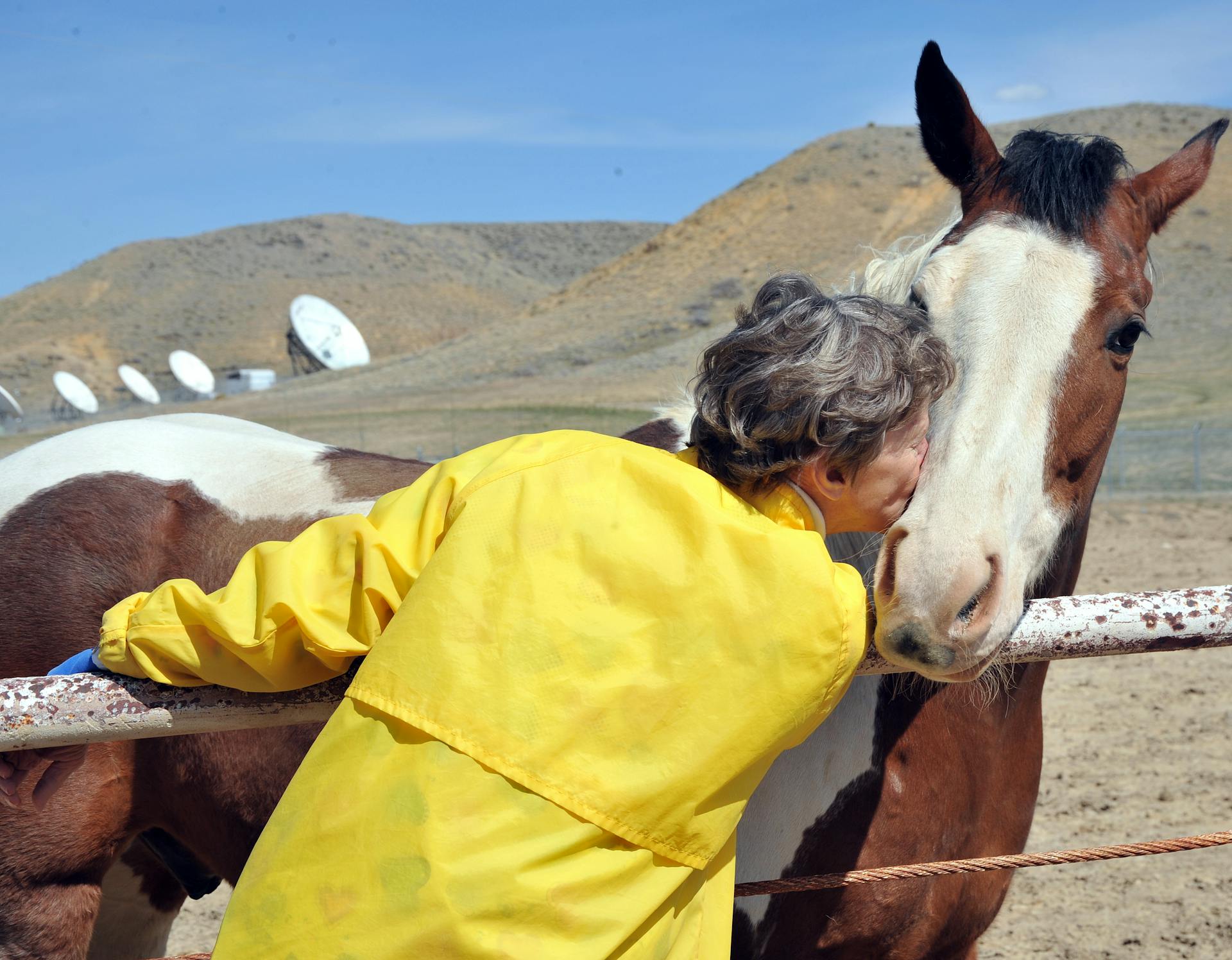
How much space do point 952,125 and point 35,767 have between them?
2.24m

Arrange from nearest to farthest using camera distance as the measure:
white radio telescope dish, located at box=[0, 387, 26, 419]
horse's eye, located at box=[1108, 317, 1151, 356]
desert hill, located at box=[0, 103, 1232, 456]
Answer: horse's eye, located at box=[1108, 317, 1151, 356] → desert hill, located at box=[0, 103, 1232, 456] → white radio telescope dish, located at box=[0, 387, 26, 419]

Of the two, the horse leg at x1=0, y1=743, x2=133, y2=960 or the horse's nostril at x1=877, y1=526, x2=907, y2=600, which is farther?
the horse leg at x1=0, y1=743, x2=133, y2=960

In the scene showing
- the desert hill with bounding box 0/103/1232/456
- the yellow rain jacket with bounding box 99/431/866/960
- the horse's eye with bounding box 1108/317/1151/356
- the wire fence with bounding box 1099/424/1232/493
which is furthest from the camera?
the desert hill with bounding box 0/103/1232/456

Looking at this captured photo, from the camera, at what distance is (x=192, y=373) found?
124ft

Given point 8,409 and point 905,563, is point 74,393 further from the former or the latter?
point 905,563

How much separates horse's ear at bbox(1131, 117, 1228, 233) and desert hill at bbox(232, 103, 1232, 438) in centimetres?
2054

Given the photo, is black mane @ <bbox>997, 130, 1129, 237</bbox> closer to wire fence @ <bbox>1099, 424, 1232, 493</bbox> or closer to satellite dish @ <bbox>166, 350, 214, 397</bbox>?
wire fence @ <bbox>1099, 424, 1232, 493</bbox>

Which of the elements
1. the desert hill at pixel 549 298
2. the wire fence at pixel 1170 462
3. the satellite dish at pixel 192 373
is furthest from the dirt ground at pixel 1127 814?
the satellite dish at pixel 192 373

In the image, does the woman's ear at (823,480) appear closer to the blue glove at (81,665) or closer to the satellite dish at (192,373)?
the blue glove at (81,665)

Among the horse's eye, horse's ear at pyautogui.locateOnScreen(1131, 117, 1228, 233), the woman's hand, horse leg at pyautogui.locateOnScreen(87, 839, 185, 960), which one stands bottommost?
horse leg at pyautogui.locateOnScreen(87, 839, 185, 960)

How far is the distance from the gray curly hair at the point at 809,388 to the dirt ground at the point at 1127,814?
319 centimetres

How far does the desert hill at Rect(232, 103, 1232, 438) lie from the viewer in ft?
95.4

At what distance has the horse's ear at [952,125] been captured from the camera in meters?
2.29

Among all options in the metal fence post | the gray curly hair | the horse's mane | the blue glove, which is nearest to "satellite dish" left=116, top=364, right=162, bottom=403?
the metal fence post
